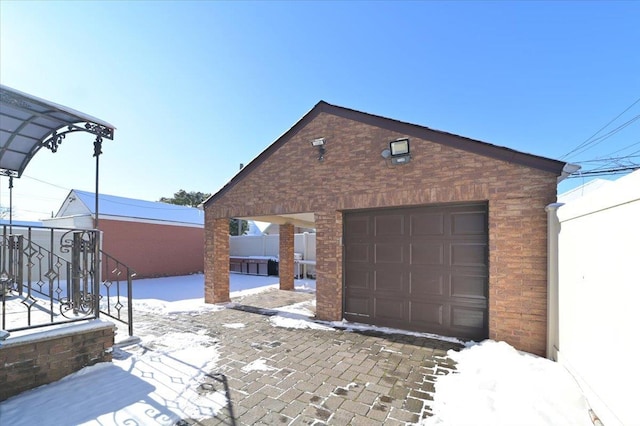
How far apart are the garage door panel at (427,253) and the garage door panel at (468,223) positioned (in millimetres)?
384

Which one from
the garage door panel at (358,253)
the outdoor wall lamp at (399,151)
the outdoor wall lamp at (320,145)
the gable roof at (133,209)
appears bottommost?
the garage door panel at (358,253)

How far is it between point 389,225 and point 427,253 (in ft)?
2.91

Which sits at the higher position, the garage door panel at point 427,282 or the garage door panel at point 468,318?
the garage door panel at point 427,282

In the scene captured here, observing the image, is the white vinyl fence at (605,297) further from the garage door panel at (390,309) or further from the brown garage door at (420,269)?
the garage door panel at (390,309)

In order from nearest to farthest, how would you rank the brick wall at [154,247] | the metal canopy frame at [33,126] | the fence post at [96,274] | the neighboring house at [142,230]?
the metal canopy frame at [33,126] < the fence post at [96,274] < the neighboring house at [142,230] < the brick wall at [154,247]

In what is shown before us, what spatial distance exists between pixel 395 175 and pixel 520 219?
2117 mm

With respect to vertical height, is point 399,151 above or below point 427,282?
above

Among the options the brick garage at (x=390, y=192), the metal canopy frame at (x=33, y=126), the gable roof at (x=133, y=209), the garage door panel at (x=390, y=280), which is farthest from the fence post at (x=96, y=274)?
the gable roof at (x=133, y=209)

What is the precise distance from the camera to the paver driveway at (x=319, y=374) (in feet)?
8.94

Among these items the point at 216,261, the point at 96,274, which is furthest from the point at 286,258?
the point at 96,274

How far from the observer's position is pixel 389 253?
5.57 metres

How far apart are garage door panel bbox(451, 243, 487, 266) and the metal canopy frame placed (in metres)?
5.74

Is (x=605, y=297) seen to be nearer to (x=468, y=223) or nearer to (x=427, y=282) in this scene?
(x=468, y=223)

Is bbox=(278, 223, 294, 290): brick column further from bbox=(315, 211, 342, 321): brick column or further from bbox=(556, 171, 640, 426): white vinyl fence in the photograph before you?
bbox=(556, 171, 640, 426): white vinyl fence
